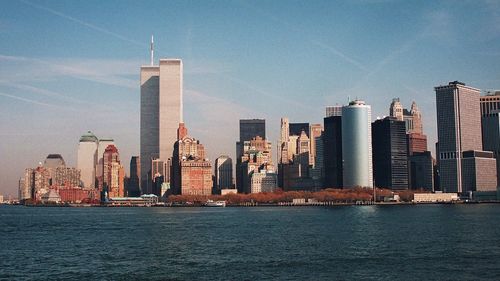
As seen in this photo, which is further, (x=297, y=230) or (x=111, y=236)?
(x=297, y=230)

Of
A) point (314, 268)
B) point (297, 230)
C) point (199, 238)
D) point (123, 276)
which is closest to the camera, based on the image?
point (123, 276)

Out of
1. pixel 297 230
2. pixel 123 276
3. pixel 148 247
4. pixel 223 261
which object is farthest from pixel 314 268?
pixel 297 230

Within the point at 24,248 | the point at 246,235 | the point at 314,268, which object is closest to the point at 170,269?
the point at 314,268

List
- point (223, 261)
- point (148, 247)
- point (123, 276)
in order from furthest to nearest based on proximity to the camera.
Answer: point (148, 247) < point (223, 261) < point (123, 276)

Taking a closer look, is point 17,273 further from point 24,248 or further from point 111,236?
point 111,236

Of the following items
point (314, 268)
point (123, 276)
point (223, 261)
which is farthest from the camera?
point (223, 261)

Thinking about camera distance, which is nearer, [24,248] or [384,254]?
[384,254]

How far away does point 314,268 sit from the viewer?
2504 inches

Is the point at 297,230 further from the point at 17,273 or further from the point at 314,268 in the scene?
the point at 17,273

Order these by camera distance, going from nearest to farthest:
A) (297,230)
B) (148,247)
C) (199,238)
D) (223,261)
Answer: (223,261), (148,247), (199,238), (297,230)

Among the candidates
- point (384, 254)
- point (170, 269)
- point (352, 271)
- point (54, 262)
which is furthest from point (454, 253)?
point (54, 262)

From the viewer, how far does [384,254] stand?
2889 inches

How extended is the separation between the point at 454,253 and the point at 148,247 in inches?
1436

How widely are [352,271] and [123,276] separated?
20.9 m
